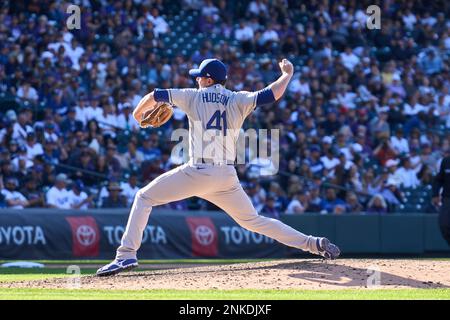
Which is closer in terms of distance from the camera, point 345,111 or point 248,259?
point 248,259

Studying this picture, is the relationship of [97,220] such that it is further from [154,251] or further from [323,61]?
[323,61]

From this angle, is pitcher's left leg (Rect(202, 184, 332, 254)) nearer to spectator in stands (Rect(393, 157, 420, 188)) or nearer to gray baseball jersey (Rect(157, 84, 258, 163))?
gray baseball jersey (Rect(157, 84, 258, 163))

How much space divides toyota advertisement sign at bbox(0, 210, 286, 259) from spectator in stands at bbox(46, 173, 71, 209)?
76cm

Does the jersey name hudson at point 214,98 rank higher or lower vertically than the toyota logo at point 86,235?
higher

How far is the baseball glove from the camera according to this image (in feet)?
35.6

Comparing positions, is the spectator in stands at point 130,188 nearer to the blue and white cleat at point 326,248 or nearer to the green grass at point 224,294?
the blue and white cleat at point 326,248

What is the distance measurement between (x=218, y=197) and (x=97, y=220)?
833 cm

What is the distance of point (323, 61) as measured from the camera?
1016 inches

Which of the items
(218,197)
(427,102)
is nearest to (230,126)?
(218,197)

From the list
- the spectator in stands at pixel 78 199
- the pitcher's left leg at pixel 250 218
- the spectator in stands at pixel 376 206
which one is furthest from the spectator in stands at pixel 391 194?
the pitcher's left leg at pixel 250 218

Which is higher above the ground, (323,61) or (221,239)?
(323,61)

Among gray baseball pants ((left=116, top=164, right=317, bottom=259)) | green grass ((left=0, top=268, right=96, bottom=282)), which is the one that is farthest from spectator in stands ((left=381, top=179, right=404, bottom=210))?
gray baseball pants ((left=116, top=164, right=317, bottom=259))

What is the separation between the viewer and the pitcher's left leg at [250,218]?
10.5m

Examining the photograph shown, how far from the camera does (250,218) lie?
10656mm
